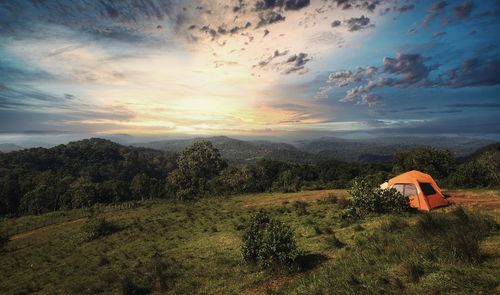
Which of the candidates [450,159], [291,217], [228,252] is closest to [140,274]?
[228,252]

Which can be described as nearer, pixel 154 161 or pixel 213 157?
pixel 213 157

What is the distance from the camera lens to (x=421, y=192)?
65.6 ft

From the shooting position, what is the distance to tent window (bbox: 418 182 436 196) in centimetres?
2019

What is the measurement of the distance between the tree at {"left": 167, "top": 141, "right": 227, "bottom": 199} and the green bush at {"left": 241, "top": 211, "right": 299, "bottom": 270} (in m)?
64.8

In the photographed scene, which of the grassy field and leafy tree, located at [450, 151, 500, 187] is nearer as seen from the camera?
the grassy field

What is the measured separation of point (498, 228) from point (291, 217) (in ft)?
46.6

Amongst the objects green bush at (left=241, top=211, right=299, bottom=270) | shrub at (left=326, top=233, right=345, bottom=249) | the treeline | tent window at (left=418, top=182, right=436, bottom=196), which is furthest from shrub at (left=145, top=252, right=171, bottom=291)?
the treeline

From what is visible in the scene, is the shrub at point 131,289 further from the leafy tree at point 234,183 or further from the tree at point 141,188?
the tree at point 141,188

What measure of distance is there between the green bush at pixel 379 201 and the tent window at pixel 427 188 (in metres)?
2.44

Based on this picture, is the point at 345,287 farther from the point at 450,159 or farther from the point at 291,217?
the point at 450,159

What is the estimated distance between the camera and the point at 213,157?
8500 cm

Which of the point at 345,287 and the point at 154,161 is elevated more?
the point at 345,287

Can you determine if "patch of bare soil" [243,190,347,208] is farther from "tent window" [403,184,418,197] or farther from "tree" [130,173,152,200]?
"tree" [130,173,152,200]

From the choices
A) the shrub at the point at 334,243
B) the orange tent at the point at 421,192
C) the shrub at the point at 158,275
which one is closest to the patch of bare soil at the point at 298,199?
the orange tent at the point at 421,192
